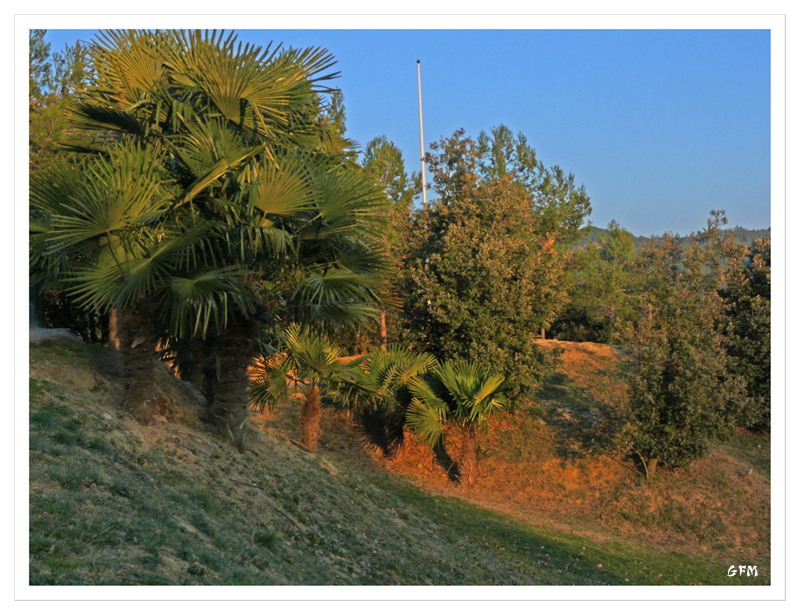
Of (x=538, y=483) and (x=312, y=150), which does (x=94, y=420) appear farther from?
(x=538, y=483)

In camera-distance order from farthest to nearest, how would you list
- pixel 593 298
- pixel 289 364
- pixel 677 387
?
pixel 593 298 < pixel 677 387 < pixel 289 364

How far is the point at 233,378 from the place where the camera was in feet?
33.7

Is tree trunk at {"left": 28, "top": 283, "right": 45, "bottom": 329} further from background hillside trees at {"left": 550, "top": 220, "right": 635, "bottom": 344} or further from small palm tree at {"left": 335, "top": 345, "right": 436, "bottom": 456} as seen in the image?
background hillside trees at {"left": 550, "top": 220, "right": 635, "bottom": 344}

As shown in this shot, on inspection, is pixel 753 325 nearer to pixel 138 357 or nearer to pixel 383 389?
pixel 383 389

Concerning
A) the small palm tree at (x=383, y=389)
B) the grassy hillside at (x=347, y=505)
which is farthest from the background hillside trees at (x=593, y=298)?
the small palm tree at (x=383, y=389)

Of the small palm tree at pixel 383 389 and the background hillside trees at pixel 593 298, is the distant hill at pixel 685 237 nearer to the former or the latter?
Result: the background hillside trees at pixel 593 298

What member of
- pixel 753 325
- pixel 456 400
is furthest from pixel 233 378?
pixel 753 325

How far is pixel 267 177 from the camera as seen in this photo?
28.1ft

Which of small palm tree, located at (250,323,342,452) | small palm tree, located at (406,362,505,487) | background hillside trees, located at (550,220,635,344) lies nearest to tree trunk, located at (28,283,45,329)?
small palm tree, located at (250,323,342,452)

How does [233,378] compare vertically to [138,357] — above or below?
below

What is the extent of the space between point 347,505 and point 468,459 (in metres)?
6.52

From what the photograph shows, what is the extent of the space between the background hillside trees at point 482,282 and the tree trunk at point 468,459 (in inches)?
73.6

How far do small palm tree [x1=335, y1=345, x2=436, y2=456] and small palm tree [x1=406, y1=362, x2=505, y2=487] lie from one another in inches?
17.2

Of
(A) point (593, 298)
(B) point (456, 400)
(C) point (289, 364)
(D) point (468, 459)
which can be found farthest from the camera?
(A) point (593, 298)
